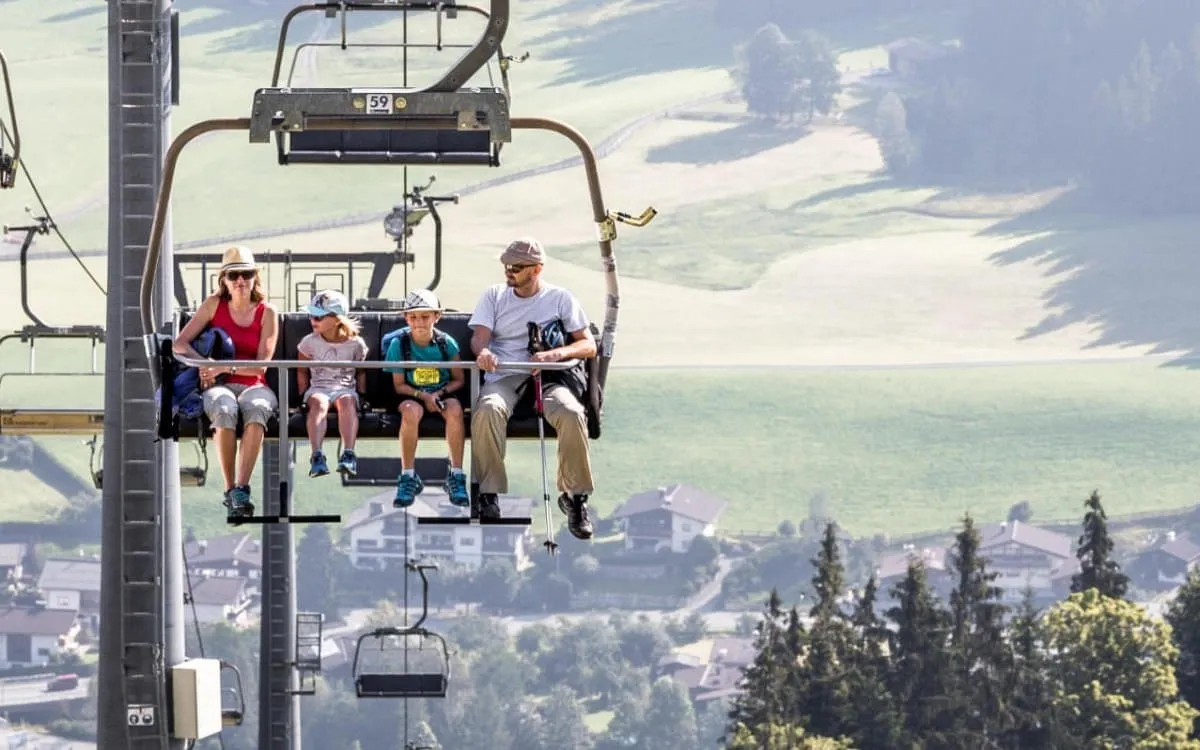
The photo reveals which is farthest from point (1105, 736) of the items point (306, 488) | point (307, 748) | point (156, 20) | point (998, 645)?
point (306, 488)

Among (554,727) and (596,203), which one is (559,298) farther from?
(554,727)

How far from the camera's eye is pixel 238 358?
14469 millimetres

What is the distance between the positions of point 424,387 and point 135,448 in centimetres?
242

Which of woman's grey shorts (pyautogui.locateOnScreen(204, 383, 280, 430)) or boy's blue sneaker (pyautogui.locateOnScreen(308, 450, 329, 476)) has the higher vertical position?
woman's grey shorts (pyautogui.locateOnScreen(204, 383, 280, 430))

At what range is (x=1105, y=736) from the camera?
77938mm

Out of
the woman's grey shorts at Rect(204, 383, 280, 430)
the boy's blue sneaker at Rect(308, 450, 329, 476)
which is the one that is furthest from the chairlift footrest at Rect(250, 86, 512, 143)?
the boy's blue sneaker at Rect(308, 450, 329, 476)

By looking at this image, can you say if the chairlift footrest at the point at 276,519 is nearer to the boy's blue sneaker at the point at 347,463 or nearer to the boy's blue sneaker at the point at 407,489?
the boy's blue sneaker at the point at 347,463

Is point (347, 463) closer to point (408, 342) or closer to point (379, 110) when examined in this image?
point (408, 342)

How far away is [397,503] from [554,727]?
170722mm

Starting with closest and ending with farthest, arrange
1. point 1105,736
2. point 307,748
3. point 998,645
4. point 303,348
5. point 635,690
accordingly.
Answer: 1. point 303,348
2. point 1105,736
3. point 998,645
4. point 307,748
5. point 635,690

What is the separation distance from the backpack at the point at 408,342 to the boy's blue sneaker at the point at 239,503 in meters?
1.14

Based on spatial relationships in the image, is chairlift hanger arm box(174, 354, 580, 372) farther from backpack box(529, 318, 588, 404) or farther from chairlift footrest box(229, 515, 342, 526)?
chairlift footrest box(229, 515, 342, 526)

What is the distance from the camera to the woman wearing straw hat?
14227mm

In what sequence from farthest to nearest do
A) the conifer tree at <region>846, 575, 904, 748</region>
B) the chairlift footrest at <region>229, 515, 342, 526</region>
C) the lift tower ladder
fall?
the conifer tree at <region>846, 575, 904, 748</region>, the lift tower ladder, the chairlift footrest at <region>229, 515, 342, 526</region>
